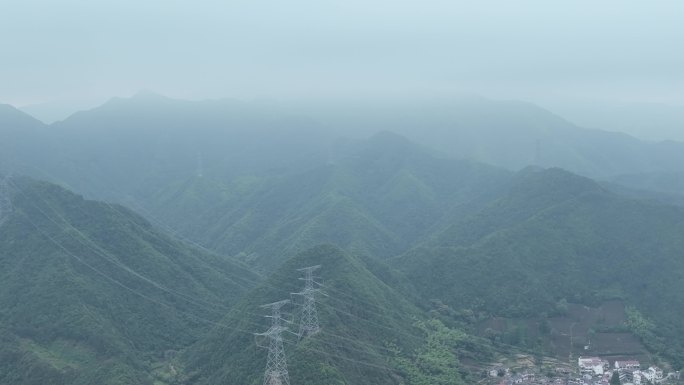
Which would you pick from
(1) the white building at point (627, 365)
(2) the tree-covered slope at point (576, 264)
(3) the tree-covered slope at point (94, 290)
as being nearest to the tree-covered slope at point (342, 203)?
(2) the tree-covered slope at point (576, 264)

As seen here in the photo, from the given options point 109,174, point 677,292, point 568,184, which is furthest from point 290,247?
point 109,174

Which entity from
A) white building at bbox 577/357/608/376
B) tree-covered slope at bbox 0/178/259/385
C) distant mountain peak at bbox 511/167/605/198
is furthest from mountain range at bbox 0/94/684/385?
white building at bbox 577/357/608/376

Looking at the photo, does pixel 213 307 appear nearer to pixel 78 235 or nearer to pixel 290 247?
pixel 78 235

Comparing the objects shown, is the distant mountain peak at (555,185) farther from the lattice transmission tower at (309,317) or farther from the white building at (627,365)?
the lattice transmission tower at (309,317)

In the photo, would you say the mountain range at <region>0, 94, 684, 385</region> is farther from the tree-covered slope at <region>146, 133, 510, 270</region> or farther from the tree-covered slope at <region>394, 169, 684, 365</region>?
the tree-covered slope at <region>146, 133, 510, 270</region>

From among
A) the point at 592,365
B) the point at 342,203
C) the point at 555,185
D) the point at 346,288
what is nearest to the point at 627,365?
the point at 592,365
